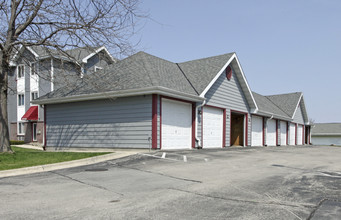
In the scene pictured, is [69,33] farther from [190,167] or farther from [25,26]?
[190,167]

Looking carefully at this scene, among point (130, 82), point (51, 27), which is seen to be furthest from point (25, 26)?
point (130, 82)

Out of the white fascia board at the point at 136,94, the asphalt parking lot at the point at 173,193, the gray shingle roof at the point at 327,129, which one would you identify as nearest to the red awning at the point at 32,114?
the white fascia board at the point at 136,94

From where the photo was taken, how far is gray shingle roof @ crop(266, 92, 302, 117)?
35859mm

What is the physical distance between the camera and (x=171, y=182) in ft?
26.8

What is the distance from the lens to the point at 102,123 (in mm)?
17938

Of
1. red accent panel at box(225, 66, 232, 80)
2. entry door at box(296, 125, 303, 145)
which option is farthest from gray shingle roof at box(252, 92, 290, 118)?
entry door at box(296, 125, 303, 145)

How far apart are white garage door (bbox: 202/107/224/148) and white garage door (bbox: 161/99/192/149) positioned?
1.59 metres

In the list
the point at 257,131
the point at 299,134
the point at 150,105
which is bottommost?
the point at 299,134

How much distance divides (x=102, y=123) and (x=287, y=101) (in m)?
26.8

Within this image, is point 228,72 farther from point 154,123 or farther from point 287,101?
point 287,101

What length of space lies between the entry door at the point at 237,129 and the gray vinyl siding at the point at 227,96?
0.65 m

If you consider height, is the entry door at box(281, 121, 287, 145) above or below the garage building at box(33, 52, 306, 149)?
below

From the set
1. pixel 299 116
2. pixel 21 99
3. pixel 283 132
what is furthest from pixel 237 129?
pixel 21 99

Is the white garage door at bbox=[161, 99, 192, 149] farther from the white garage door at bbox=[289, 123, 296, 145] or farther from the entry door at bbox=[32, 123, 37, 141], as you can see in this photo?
the white garage door at bbox=[289, 123, 296, 145]
